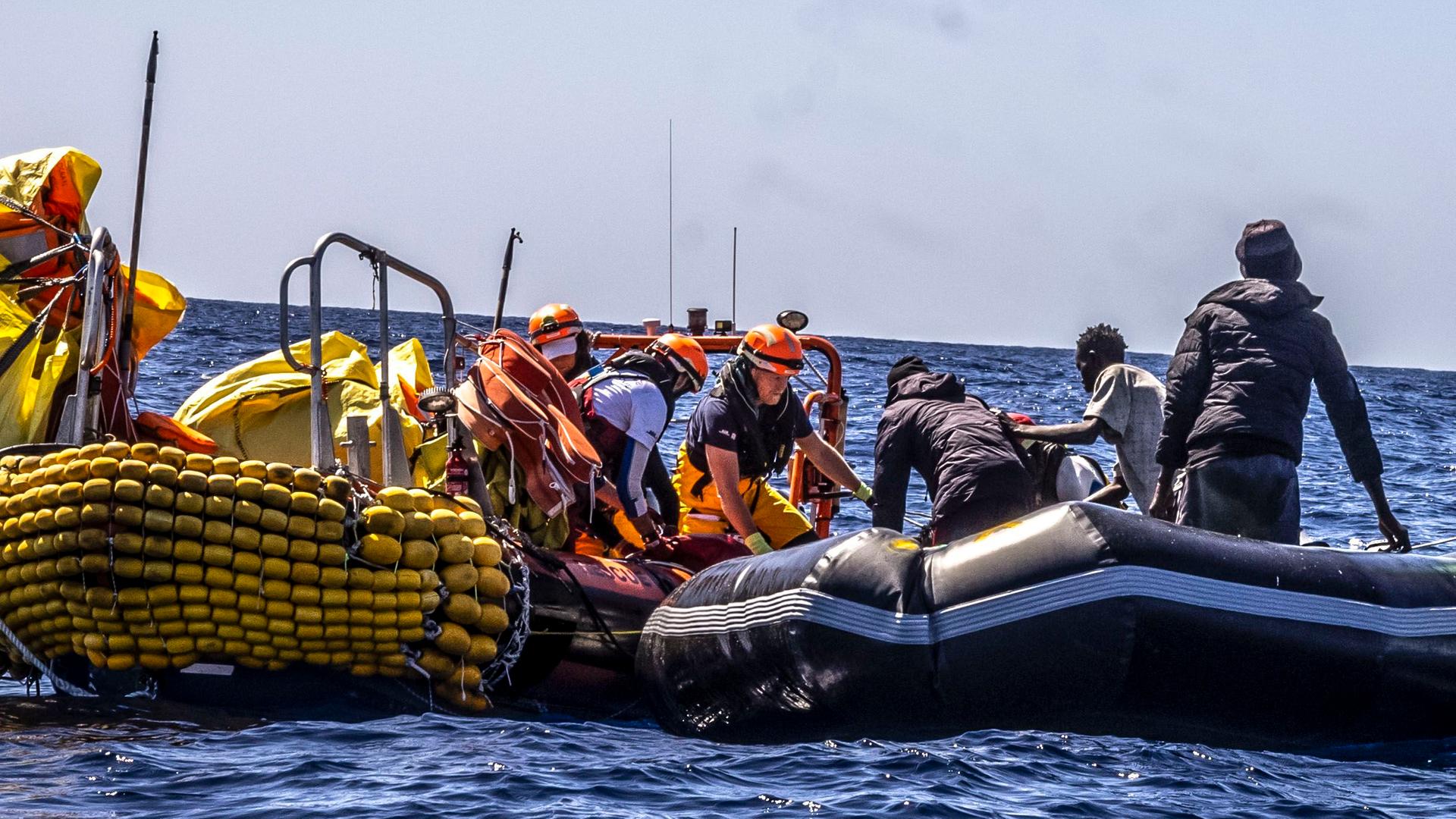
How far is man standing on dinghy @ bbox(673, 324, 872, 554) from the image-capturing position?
24.0 feet

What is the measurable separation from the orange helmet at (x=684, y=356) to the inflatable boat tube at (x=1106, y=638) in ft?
6.65

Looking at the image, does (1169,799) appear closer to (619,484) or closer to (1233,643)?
(1233,643)

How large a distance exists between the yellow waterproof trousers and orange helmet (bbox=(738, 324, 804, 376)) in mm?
567

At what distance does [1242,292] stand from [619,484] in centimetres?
253

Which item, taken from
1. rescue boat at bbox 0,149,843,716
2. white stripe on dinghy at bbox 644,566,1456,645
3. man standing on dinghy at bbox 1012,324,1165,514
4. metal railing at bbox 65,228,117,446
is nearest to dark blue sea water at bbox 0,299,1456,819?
rescue boat at bbox 0,149,843,716

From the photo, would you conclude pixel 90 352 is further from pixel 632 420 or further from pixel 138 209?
pixel 632 420

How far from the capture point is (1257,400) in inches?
251

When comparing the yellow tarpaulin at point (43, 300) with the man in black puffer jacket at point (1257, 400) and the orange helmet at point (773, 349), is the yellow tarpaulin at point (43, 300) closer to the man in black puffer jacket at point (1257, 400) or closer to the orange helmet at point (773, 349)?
the orange helmet at point (773, 349)

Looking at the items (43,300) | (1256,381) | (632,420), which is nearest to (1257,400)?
(1256,381)

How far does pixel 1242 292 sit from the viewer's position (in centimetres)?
653

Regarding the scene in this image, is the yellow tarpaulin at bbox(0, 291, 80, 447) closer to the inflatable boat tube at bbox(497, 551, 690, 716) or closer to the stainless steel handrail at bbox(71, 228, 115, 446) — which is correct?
the stainless steel handrail at bbox(71, 228, 115, 446)

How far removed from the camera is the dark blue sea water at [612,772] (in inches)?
196

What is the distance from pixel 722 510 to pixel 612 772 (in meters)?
2.33

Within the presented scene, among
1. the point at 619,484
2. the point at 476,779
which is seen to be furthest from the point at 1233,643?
the point at 619,484
